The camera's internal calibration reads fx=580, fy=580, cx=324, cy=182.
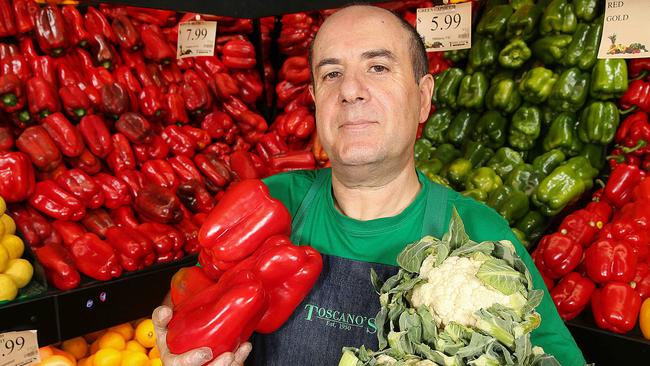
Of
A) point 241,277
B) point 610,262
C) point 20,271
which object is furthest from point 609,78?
point 20,271

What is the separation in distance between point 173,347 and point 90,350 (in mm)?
1597

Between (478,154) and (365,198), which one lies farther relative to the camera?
(478,154)

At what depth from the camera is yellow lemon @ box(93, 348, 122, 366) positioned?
2.49m

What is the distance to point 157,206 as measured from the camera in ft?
9.41

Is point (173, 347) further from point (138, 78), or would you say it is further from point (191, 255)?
point (138, 78)

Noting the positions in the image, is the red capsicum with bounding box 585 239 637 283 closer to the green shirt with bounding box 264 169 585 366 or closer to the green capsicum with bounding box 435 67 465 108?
the green shirt with bounding box 264 169 585 366

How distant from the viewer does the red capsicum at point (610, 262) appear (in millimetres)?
2275

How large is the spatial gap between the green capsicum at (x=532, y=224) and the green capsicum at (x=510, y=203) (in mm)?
38

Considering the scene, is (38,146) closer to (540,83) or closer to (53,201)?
(53,201)

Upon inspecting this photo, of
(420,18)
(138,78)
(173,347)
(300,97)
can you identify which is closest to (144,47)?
(138,78)

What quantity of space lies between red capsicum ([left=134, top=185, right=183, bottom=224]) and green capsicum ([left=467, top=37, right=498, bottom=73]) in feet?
6.05

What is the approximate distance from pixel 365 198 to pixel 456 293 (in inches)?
25.1

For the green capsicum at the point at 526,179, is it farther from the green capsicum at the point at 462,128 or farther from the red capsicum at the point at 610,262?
the red capsicum at the point at 610,262

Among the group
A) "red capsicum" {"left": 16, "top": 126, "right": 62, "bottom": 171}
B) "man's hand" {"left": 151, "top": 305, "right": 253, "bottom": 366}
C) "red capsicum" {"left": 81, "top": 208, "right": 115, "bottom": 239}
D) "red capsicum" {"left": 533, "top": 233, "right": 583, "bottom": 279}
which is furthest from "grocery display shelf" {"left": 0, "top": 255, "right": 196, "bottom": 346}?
"red capsicum" {"left": 533, "top": 233, "right": 583, "bottom": 279}
